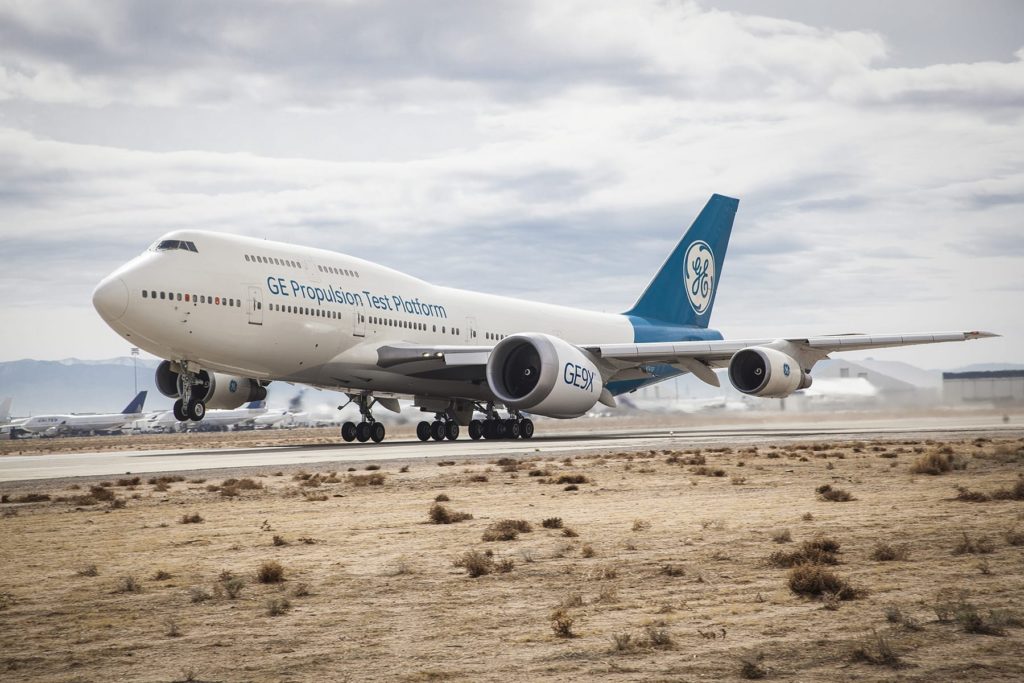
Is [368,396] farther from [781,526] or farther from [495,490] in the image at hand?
[781,526]

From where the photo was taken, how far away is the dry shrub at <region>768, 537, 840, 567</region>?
916cm

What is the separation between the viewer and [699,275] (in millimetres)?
47281

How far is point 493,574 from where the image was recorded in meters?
9.37

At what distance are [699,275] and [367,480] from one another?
31177 millimetres

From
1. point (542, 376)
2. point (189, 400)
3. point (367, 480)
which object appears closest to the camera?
point (367, 480)

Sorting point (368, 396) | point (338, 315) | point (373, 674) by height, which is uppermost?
point (338, 315)

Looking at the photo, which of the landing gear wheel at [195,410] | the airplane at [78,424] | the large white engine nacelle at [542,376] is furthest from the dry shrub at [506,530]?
the airplane at [78,424]

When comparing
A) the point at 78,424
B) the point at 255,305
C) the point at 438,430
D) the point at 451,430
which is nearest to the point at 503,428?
the point at 451,430

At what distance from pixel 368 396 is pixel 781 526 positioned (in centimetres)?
2485

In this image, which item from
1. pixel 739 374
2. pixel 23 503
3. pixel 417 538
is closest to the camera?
Answer: pixel 417 538

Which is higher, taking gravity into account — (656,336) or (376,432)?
(656,336)

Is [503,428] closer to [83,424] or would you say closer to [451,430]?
[451,430]

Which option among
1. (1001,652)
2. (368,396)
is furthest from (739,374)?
(1001,652)

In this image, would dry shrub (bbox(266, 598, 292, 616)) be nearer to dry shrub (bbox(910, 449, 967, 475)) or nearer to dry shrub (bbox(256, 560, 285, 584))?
dry shrub (bbox(256, 560, 285, 584))
